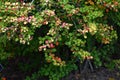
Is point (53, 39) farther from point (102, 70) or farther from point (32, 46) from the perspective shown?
point (102, 70)

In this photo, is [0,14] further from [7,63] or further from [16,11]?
[7,63]

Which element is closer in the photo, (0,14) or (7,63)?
(0,14)

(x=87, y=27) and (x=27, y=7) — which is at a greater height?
(x=27, y=7)

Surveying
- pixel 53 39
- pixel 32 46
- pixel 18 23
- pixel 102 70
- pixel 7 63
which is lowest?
pixel 102 70

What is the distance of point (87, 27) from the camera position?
3.18 metres

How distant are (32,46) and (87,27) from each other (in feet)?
3.64

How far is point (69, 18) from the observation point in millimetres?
3410

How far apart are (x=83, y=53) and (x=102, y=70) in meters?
2.24

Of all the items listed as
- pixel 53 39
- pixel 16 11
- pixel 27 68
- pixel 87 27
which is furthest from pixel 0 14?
pixel 27 68

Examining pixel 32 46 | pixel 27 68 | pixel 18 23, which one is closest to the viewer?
pixel 18 23

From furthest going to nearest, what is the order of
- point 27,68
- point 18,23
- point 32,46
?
1. point 27,68
2. point 32,46
3. point 18,23

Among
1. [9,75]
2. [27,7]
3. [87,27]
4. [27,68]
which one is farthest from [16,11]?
[9,75]

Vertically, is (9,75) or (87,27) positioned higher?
(87,27)

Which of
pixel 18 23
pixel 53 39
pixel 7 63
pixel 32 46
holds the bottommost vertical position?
pixel 7 63
